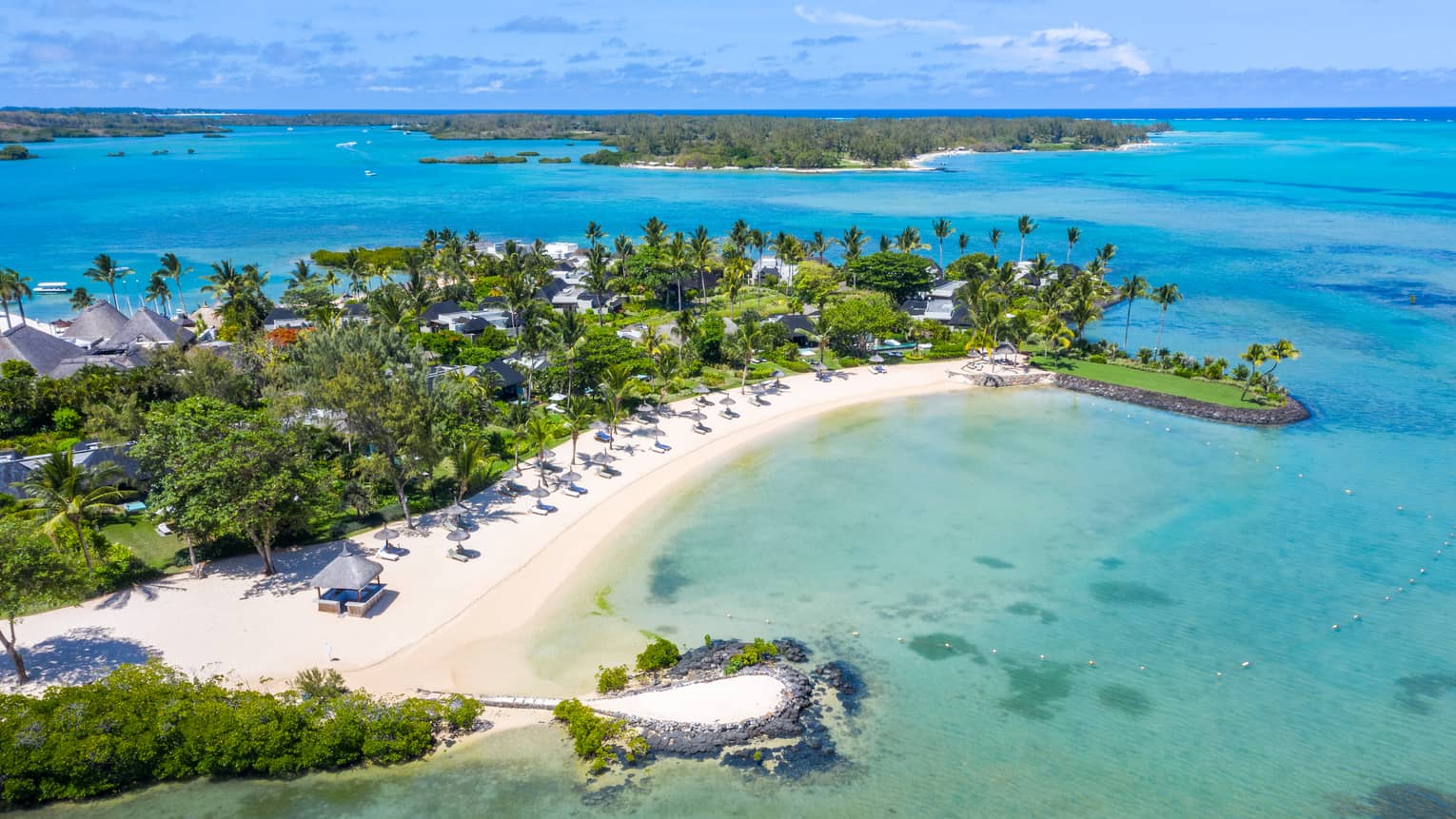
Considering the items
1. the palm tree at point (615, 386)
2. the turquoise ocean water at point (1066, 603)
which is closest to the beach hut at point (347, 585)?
the turquoise ocean water at point (1066, 603)

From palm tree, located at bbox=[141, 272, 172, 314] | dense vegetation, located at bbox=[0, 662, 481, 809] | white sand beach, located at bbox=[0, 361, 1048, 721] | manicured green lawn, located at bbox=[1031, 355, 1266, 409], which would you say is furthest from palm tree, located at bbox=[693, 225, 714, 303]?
dense vegetation, located at bbox=[0, 662, 481, 809]

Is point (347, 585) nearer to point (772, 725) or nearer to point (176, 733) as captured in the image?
point (176, 733)

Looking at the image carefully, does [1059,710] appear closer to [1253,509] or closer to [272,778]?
[1253,509]

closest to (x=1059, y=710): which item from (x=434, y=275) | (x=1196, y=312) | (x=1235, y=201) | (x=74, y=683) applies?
(x=74, y=683)

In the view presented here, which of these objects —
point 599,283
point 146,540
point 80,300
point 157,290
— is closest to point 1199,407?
point 599,283

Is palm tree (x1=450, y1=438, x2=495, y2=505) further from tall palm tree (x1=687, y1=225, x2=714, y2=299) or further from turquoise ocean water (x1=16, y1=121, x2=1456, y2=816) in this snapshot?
tall palm tree (x1=687, y1=225, x2=714, y2=299)

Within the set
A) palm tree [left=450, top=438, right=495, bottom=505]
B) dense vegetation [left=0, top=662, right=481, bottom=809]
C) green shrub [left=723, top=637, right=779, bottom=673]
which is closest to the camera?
dense vegetation [left=0, top=662, right=481, bottom=809]

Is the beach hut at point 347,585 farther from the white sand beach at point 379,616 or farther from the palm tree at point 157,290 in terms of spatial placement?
the palm tree at point 157,290

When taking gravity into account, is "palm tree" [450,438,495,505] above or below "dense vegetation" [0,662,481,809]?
above
